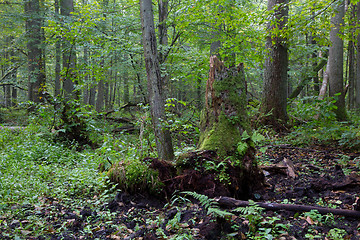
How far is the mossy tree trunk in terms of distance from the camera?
4105 millimetres

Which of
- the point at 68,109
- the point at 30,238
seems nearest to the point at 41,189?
the point at 30,238

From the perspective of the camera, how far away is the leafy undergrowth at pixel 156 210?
9.10ft

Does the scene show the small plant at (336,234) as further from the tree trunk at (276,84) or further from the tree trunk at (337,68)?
the tree trunk at (337,68)

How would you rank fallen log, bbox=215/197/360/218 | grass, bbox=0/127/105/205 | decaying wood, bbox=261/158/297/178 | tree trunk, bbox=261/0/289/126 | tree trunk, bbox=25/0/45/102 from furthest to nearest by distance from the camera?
tree trunk, bbox=25/0/45/102
tree trunk, bbox=261/0/289/126
decaying wood, bbox=261/158/297/178
grass, bbox=0/127/105/205
fallen log, bbox=215/197/360/218

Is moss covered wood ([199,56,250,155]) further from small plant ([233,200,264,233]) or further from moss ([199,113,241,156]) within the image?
small plant ([233,200,264,233])

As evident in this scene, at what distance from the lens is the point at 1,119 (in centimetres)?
1305

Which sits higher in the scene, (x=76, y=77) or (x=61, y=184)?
(x=76, y=77)

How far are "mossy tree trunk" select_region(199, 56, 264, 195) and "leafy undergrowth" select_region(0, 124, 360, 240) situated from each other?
43cm

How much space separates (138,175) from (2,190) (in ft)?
7.20

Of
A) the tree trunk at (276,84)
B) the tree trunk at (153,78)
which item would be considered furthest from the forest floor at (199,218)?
the tree trunk at (276,84)

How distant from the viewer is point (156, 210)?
364 cm

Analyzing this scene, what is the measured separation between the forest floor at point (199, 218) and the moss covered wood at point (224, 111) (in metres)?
1.01

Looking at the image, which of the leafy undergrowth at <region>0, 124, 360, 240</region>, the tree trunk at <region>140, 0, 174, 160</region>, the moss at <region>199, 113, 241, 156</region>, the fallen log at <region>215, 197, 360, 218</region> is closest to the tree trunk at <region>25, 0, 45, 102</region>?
the leafy undergrowth at <region>0, 124, 360, 240</region>

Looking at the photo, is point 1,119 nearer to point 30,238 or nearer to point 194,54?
point 194,54
